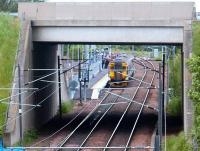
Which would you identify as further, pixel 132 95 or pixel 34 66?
pixel 132 95

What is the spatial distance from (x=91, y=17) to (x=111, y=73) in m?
25.5

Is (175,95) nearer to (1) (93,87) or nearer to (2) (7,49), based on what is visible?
(1) (93,87)

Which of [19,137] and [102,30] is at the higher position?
[102,30]

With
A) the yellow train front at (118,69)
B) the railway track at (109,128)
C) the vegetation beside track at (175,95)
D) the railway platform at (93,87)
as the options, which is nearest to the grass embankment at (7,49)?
the railway track at (109,128)

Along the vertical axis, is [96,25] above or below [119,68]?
above

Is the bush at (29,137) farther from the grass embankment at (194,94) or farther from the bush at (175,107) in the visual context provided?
the bush at (175,107)

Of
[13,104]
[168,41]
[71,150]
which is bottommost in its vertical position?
[71,150]

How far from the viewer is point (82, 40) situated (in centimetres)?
3241

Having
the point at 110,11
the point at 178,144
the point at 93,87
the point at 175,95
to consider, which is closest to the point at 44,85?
the point at 110,11

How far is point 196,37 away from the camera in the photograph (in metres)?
30.5

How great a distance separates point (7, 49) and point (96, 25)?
567 cm

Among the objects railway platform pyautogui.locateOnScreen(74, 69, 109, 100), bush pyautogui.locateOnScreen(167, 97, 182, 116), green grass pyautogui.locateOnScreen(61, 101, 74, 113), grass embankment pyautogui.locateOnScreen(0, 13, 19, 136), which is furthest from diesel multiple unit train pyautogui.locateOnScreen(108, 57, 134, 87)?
grass embankment pyautogui.locateOnScreen(0, 13, 19, 136)

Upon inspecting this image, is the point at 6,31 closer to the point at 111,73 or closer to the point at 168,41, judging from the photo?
the point at 168,41

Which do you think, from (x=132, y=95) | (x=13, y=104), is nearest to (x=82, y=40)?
(x=13, y=104)
